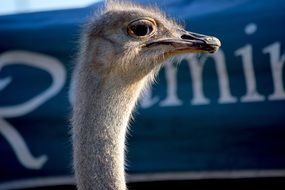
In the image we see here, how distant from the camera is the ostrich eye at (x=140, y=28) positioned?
2939 mm

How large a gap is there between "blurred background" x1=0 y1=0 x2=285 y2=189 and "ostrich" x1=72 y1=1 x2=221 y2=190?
1.15 m

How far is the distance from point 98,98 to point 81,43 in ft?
0.94

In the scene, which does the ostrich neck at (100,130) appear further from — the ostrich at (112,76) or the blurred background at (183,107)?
the blurred background at (183,107)

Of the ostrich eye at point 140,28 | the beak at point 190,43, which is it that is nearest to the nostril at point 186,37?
the beak at point 190,43

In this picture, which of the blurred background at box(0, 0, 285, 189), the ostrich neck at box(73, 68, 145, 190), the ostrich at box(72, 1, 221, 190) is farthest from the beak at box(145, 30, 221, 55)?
the blurred background at box(0, 0, 285, 189)

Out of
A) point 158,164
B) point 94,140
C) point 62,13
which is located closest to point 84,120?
point 94,140

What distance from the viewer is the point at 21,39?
175 inches

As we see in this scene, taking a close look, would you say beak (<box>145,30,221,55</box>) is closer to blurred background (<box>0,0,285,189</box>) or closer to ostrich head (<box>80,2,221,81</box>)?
ostrich head (<box>80,2,221,81</box>)

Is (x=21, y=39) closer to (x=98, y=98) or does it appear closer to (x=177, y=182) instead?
(x=177, y=182)

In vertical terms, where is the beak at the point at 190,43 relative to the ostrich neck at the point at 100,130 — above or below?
above

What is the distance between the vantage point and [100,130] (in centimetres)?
287

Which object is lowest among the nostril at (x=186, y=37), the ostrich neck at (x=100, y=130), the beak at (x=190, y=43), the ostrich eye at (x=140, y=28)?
the ostrich neck at (x=100, y=130)

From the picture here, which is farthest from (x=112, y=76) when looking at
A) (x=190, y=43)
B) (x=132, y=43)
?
(x=190, y=43)

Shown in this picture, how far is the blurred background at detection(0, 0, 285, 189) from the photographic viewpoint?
4145 millimetres
